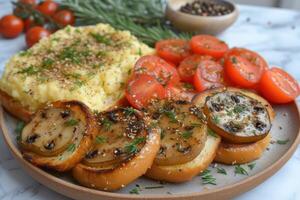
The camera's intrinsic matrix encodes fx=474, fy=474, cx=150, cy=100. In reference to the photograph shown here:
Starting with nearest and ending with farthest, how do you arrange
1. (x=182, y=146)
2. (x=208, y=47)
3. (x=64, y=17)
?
(x=182, y=146) < (x=208, y=47) < (x=64, y=17)

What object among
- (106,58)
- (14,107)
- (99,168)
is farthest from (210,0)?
(99,168)

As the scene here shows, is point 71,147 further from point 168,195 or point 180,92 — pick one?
point 180,92

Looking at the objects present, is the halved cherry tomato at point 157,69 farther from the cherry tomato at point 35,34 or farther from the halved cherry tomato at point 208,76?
the cherry tomato at point 35,34

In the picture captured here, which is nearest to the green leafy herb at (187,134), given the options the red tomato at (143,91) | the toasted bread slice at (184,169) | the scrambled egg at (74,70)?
the toasted bread slice at (184,169)

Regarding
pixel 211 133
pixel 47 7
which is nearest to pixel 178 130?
pixel 211 133

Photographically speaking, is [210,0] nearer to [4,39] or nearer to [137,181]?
[4,39]

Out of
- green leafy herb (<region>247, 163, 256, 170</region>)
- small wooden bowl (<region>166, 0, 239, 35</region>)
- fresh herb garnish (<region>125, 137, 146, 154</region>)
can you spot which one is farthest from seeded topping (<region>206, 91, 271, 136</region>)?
small wooden bowl (<region>166, 0, 239, 35</region>)

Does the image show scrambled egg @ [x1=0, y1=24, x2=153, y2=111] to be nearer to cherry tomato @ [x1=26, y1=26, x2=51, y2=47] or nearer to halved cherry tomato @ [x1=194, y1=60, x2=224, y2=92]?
halved cherry tomato @ [x1=194, y1=60, x2=224, y2=92]
